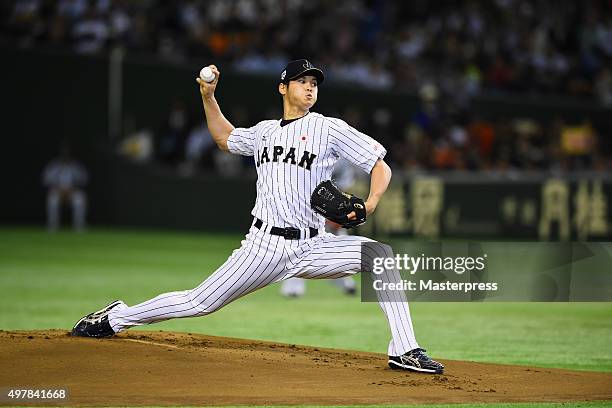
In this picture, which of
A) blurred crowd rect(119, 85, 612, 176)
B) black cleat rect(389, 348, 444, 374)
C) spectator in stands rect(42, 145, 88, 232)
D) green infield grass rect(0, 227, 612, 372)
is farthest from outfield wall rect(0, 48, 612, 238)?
black cleat rect(389, 348, 444, 374)

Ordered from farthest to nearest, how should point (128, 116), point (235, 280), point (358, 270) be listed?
1. point (128, 116)
2. point (235, 280)
3. point (358, 270)

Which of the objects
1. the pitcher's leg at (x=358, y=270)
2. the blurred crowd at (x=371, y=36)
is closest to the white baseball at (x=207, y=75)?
the pitcher's leg at (x=358, y=270)

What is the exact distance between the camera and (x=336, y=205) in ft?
23.3

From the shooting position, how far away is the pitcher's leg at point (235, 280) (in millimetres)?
7395

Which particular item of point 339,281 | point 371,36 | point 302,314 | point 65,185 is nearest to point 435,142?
point 371,36

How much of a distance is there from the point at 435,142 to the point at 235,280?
1744 cm

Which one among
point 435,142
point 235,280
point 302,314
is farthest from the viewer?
point 435,142

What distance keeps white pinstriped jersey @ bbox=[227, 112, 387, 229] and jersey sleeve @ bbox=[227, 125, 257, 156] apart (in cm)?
38

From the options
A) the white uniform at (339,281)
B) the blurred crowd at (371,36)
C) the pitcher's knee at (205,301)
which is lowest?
the pitcher's knee at (205,301)

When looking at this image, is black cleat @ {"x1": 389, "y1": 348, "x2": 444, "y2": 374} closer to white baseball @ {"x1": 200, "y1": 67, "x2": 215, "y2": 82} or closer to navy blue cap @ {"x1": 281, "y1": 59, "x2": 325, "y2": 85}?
navy blue cap @ {"x1": 281, "y1": 59, "x2": 325, "y2": 85}

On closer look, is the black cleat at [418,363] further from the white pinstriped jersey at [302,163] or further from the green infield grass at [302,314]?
the green infield grass at [302,314]

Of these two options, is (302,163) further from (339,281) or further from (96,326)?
(339,281)

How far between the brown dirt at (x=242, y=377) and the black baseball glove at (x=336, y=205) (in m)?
1.02

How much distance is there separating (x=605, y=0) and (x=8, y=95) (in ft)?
49.7
